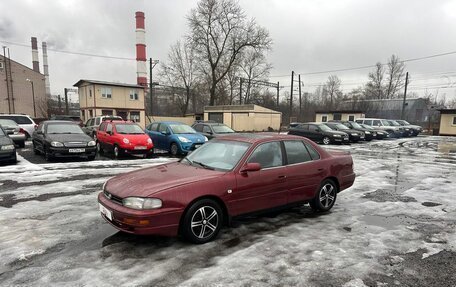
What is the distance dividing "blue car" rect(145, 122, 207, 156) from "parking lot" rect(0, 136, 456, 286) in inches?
268

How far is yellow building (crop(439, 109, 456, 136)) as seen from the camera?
31.7 meters

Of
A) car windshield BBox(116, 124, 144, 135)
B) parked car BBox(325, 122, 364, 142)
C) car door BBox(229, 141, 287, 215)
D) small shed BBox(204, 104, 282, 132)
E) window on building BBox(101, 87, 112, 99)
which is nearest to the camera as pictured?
car door BBox(229, 141, 287, 215)

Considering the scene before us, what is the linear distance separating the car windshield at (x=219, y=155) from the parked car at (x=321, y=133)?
16353 millimetres

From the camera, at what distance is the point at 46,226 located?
15.5ft

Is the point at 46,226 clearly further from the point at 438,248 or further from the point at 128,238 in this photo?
the point at 438,248

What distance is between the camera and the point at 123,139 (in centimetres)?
1228

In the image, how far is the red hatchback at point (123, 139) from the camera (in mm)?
12266

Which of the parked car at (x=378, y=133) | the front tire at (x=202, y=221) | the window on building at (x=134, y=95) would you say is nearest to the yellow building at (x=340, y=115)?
the parked car at (x=378, y=133)

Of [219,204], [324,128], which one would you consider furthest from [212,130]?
[219,204]

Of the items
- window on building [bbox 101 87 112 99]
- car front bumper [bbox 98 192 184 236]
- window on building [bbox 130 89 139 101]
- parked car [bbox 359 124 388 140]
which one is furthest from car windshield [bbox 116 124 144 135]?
window on building [bbox 130 89 139 101]

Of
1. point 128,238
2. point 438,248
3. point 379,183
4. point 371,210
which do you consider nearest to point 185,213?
point 128,238

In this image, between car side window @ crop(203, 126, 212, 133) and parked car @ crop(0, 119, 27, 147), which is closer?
parked car @ crop(0, 119, 27, 147)

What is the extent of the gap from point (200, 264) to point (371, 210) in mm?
3922

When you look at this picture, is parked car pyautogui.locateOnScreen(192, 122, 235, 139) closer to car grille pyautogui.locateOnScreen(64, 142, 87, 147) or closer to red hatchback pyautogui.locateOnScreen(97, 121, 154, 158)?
red hatchback pyautogui.locateOnScreen(97, 121, 154, 158)
